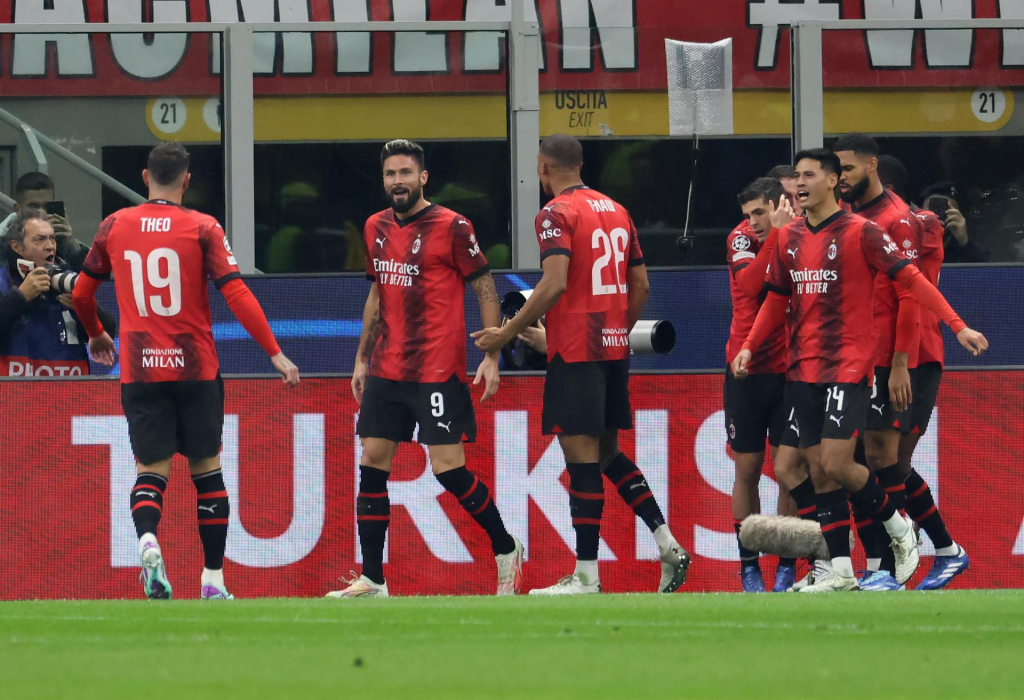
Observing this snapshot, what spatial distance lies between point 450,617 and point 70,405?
3185mm

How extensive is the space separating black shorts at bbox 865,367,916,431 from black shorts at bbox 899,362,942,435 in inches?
10.7

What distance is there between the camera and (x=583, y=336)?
7.74 meters

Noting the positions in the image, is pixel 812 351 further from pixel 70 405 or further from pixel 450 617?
pixel 70 405

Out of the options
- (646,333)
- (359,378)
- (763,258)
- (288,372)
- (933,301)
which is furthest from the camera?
(646,333)

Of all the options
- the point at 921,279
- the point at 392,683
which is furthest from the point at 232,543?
the point at 392,683

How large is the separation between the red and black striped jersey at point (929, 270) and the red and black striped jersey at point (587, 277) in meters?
1.44

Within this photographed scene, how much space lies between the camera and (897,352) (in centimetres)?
763

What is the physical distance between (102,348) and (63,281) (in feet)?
2.73

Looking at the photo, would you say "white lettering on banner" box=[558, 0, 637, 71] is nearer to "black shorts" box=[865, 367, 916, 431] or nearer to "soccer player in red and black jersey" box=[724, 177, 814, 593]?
"soccer player in red and black jersey" box=[724, 177, 814, 593]

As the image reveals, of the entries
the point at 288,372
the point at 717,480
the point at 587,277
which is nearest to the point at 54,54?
the point at 288,372

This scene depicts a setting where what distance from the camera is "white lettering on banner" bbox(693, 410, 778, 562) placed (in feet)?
28.4

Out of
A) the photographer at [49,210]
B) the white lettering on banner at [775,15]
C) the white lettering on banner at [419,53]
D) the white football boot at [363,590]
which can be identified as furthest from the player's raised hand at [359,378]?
the white lettering on banner at [775,15]

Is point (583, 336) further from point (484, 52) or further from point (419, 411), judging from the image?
point (484, 52)

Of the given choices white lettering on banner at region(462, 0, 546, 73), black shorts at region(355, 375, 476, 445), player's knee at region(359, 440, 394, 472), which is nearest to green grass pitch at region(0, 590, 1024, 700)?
player's knee at region(359, 440, 394, 472)
